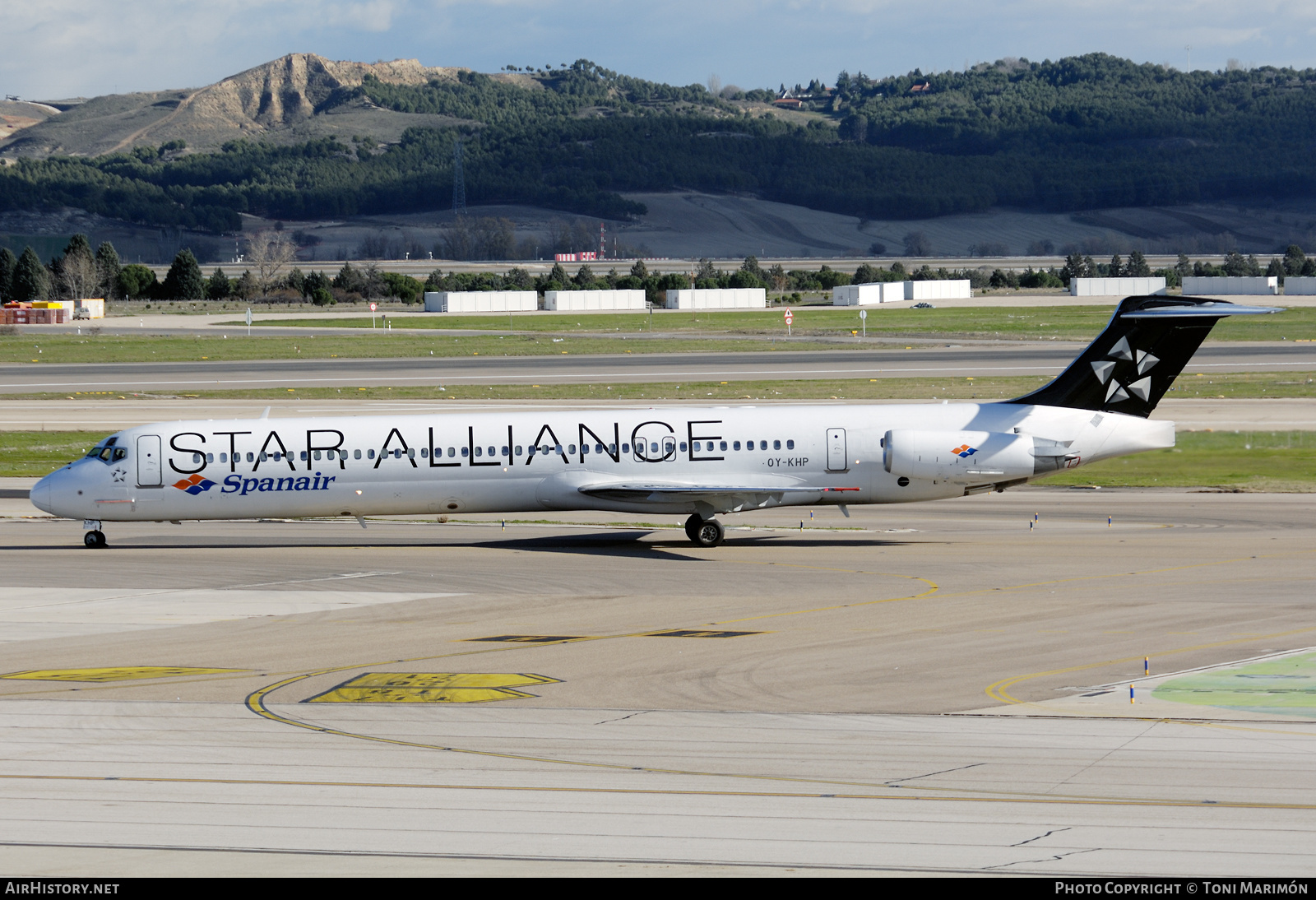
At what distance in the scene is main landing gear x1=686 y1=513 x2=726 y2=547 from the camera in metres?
33.1

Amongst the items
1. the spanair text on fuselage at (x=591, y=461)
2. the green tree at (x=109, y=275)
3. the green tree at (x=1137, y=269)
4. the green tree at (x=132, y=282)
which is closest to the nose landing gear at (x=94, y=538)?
the spanair text on fuselage at (x=591, y=461)

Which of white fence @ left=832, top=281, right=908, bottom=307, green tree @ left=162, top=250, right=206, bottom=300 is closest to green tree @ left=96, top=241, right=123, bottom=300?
green tree @ left=162, top=250, right=206, bottom=300

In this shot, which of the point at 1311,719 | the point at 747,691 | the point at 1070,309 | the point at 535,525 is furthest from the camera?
the point at 1070,309

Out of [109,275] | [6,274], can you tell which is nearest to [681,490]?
[6,274]

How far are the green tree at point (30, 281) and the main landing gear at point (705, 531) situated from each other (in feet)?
448

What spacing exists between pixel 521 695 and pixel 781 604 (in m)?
7.76

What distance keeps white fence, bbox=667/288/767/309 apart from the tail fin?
105 m

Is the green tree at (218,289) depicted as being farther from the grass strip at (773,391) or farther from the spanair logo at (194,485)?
the spanair logo at (194,485)

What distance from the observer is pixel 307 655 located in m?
22.5

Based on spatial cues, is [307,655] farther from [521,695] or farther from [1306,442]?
[1306,442]

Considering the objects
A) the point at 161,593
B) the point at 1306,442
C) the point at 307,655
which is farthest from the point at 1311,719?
the point at 1306,442

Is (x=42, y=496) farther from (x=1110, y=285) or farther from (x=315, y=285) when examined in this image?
(x=315, y=285)

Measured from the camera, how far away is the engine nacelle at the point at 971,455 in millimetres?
32562

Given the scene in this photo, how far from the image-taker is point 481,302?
137250 mm
